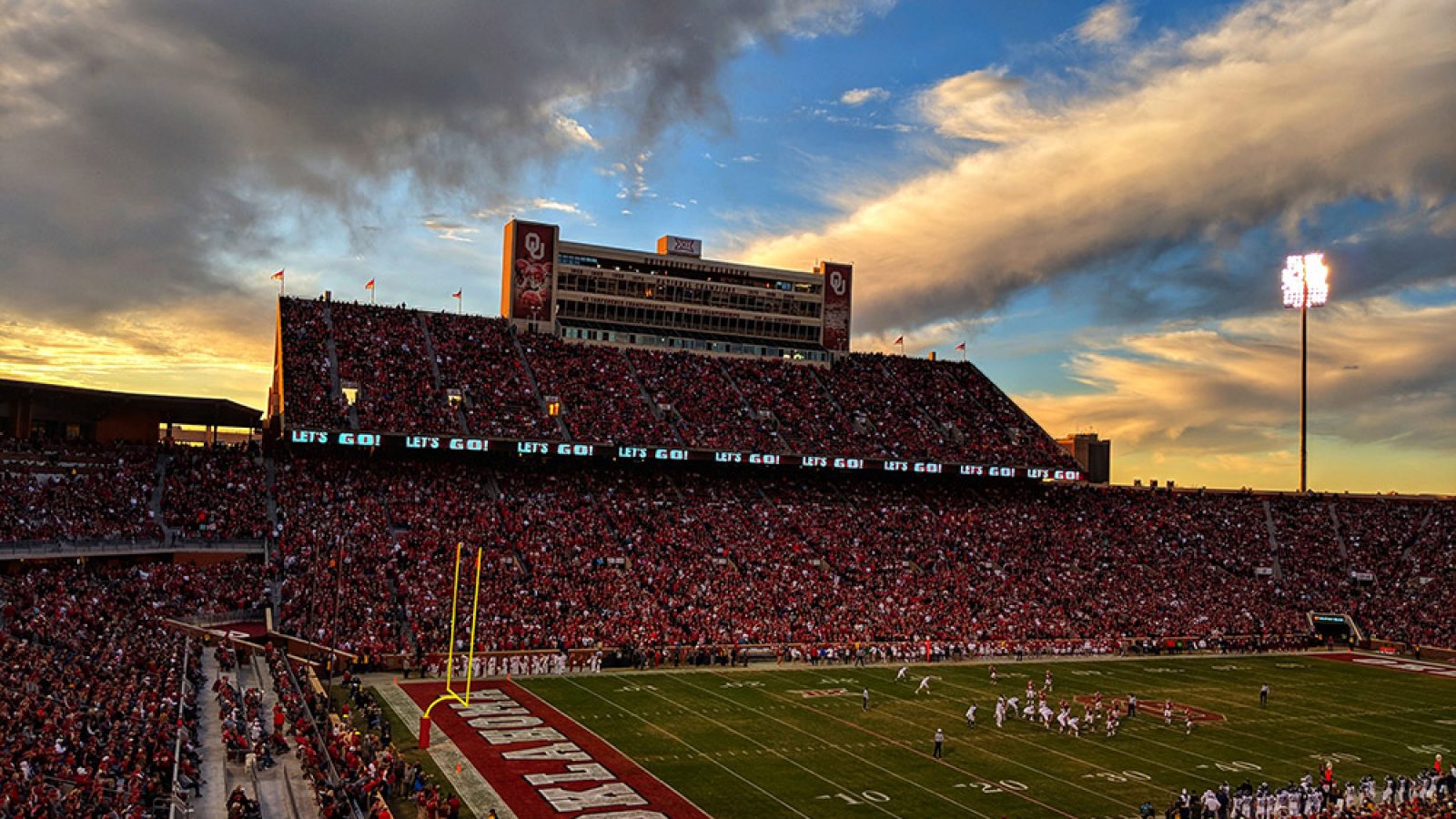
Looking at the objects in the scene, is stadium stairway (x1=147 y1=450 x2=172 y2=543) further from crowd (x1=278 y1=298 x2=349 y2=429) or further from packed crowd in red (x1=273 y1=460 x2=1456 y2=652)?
crowd (x1=278 y1=298 x2=349 y2=429)

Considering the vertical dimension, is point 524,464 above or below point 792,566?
above

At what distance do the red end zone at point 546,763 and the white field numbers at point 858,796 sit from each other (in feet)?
11.0

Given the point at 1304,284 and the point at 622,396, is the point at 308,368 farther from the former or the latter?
the point at 1304,284

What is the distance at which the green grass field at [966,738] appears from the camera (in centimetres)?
2545

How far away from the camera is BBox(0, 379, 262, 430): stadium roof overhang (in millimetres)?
41219

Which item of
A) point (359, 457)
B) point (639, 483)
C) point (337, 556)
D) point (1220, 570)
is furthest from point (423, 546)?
point (1220, 570)

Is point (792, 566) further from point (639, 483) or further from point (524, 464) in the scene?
point (524, 464)

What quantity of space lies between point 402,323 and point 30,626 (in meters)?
33.3

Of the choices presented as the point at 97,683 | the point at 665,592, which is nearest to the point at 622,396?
the point at 665,592

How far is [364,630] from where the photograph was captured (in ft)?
125

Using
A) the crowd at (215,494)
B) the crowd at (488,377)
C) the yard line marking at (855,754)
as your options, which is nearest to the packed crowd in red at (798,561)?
the crowd at (215,494)

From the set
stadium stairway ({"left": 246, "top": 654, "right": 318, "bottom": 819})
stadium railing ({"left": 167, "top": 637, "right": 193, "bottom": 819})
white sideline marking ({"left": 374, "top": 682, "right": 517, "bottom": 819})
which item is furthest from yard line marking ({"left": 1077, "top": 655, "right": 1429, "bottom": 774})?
stadium railing ({"left": 167, "top": 637, "right": 193, "bottom": 819})

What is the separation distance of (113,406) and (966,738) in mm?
39418

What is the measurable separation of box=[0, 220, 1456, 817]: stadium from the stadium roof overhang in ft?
0.75
